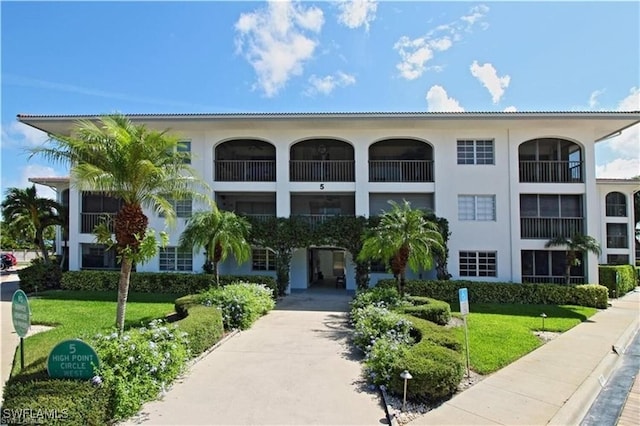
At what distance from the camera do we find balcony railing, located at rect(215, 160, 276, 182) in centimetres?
2011

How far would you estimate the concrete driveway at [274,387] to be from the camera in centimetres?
569

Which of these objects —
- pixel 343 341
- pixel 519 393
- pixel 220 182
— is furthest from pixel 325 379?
pixel 220 182

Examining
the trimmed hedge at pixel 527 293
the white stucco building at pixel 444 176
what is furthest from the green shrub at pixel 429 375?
the white stucco building at pixel 444 176

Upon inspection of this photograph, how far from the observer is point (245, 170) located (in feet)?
65.5

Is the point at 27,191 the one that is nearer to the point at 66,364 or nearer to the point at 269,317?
the point at 269,317

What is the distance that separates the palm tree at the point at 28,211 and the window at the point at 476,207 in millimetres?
22887

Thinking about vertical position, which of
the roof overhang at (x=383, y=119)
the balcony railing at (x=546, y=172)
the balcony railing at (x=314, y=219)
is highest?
the roof overhang at (x=383, y=119)

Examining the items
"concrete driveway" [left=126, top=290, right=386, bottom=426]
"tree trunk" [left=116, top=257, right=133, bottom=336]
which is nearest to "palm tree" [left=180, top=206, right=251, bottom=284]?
"concrete driveway" [left=126, top=290, right=386, bottom=426]

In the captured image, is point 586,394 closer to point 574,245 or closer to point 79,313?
point 574,245

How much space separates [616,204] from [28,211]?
3919 cm

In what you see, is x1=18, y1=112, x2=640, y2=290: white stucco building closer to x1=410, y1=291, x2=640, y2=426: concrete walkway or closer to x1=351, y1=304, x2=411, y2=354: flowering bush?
x1=410, y1=291, x2=640, y2=426: concrete walkway

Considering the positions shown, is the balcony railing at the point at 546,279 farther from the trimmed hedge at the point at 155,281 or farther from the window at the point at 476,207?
the trimmed hedge at the point at 155,281

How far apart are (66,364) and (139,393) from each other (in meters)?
1.23

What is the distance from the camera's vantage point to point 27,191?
64.0 feet
